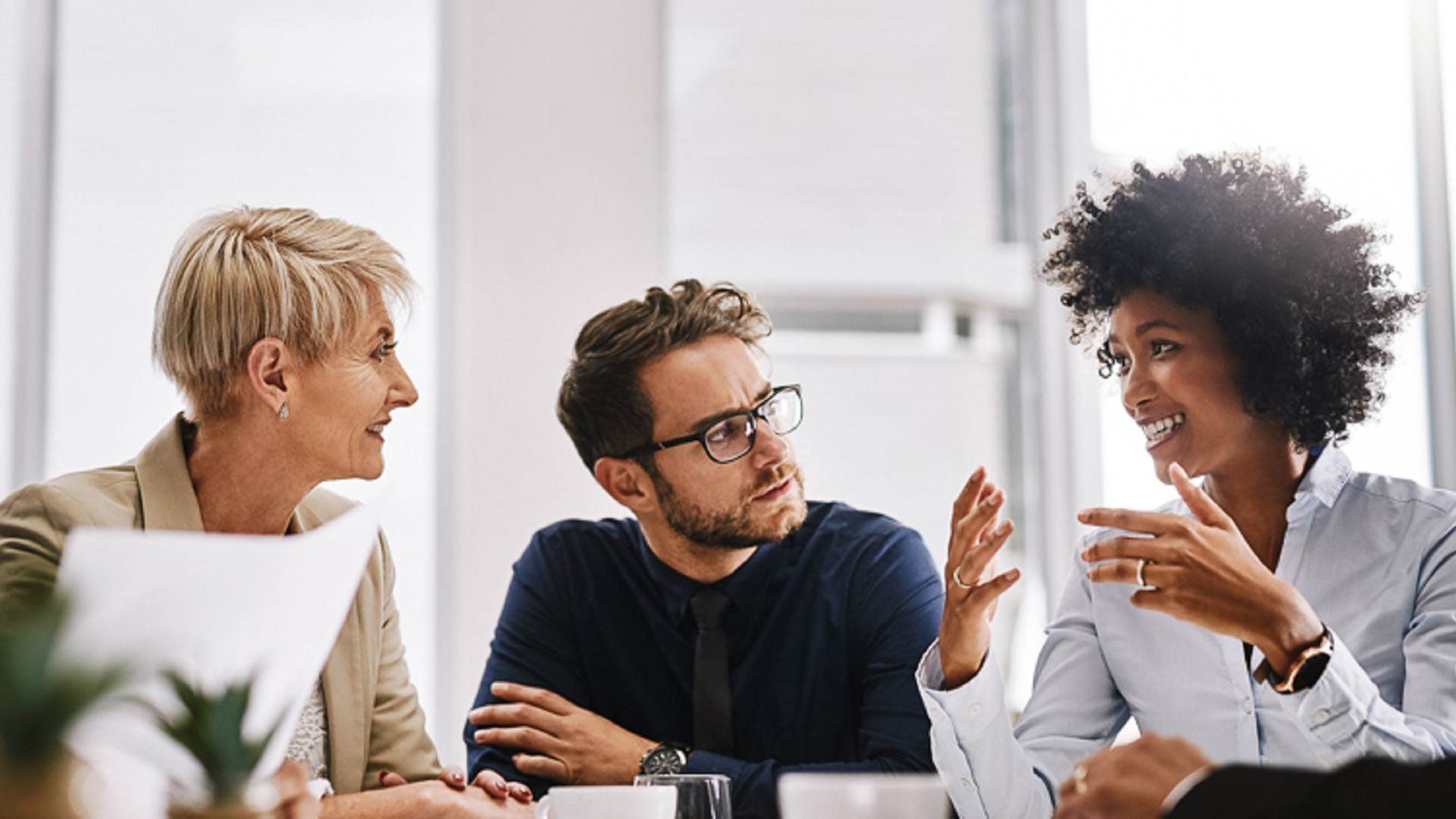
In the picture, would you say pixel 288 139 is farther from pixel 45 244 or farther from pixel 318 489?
pixel 318 489

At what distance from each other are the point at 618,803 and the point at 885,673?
0.96 m

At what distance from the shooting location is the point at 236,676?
2.34 ft

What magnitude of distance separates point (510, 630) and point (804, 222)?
1.53 meters

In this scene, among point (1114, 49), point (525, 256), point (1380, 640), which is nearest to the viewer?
point (1380, 640)

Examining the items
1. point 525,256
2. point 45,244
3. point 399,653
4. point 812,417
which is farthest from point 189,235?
point 812,417

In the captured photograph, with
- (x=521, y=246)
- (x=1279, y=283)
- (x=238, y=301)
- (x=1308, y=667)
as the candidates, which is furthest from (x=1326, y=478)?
(x=521, y=246)

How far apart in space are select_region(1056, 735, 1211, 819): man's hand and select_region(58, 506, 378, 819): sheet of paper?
0.52 m

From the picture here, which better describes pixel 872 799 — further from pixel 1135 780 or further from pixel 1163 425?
pixel 1163 425

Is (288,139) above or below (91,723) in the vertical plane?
above

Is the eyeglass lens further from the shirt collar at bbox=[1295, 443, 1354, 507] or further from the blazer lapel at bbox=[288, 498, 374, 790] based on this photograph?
the shirt collar at bbox=[1295, 443, 1354, 507]

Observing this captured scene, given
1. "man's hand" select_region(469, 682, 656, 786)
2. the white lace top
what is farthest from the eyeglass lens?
the white lace top

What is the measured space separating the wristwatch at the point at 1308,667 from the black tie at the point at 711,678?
2.83 ft

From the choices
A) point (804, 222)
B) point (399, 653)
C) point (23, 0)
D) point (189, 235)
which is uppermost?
point (23, 0)

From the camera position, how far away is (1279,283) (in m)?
1.78
